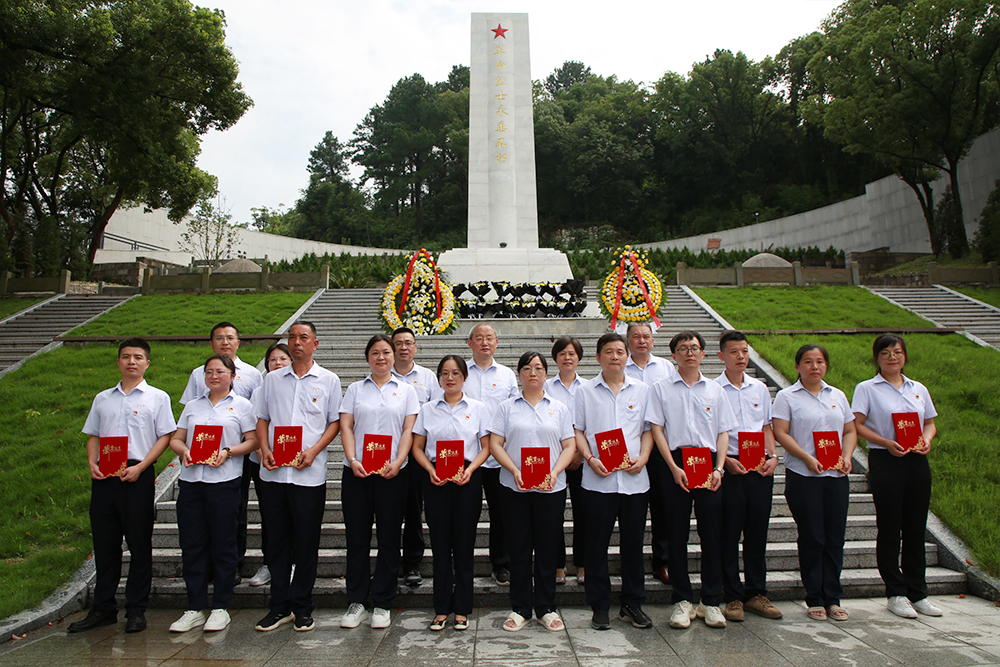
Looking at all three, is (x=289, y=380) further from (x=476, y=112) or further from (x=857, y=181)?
(x=857, y=181)

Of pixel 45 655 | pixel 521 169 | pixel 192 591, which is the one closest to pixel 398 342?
pixel 192 591

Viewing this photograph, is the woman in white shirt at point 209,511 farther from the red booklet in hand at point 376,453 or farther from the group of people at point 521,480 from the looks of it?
the red booklet in hand at point 376,453

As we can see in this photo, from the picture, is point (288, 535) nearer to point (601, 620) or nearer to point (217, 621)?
point (217, 621)

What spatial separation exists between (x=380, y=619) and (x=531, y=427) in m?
1.29

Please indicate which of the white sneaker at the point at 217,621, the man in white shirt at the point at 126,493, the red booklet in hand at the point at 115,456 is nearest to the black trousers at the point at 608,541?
the white sneaker at the point at 217,621

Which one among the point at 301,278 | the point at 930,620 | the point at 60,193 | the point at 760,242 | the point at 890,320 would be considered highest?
the point at 60,193

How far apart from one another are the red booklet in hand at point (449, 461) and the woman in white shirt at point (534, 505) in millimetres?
192

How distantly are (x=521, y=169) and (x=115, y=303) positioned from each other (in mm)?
10198

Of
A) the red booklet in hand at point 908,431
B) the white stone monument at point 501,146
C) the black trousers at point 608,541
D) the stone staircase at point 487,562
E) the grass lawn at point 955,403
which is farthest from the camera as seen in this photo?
the white stone monument at point 501,146

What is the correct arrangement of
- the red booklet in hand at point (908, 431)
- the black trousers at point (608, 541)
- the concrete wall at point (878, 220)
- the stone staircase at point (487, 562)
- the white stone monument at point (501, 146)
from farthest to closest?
the concrete wall at point (878, 220), the white stone monument at point (501, 146), the stone staircase at point (487, 562), the red booklet in hand at point (908, 431), the black trousers at point (608, 541)

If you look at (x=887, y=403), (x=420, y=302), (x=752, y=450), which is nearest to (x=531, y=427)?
(x=752, y=450)

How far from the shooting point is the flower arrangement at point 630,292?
9.11 meters

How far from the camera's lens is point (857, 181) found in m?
30.0

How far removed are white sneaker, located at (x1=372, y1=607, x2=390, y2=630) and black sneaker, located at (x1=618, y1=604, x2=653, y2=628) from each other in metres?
1.27
